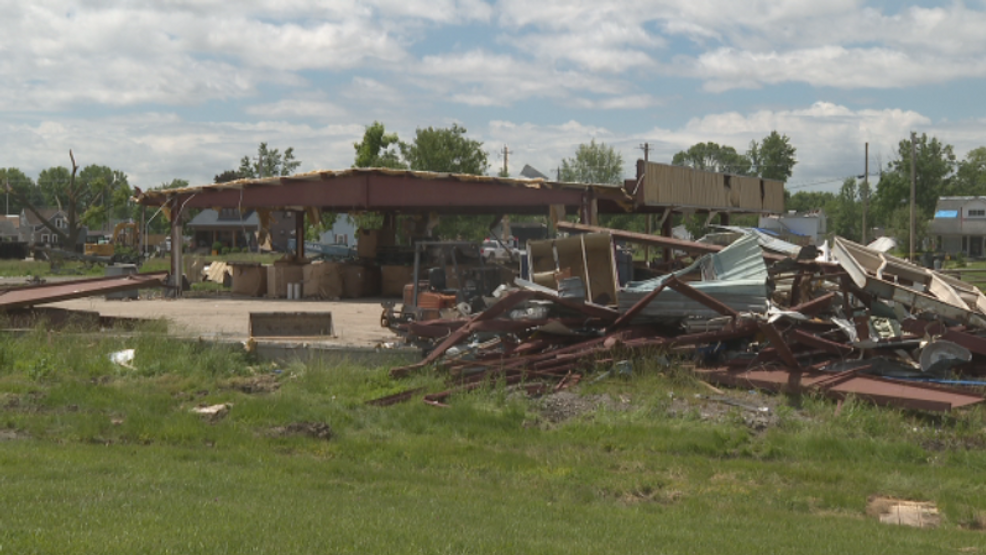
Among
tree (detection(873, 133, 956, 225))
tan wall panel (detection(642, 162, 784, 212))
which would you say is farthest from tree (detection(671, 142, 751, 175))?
tan wall panel (detection(642, 162, 784, 212))

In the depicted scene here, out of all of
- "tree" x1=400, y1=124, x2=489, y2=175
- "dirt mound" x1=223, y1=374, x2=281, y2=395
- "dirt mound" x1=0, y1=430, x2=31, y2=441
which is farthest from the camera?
"tree" x1=400, y1=124, x2=489, y2=175

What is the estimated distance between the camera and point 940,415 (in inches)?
436

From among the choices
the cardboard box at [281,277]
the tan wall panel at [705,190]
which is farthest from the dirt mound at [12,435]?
the tan wall panel at [705,190]

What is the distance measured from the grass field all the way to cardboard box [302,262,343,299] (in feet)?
45.1

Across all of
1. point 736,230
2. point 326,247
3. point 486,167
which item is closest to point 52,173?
point 486,167

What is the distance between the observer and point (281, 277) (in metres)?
29.1

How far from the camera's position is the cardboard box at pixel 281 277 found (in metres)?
29.1

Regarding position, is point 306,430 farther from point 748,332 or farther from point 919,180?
point 919,180

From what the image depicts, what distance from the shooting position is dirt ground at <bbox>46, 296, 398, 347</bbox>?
17.6 metres

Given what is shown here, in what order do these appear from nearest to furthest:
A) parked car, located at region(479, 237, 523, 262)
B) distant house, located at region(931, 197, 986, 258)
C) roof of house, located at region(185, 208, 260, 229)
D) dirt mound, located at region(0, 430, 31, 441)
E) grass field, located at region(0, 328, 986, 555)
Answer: grass field, located at region(0, 328, 986, 555), dirt mound, located at region(0, 430, 31, 441), parked car, located at region(479, 237, 523, 262), roof of house, located at region(185, 208, 260, 229), distant house, located at region(931, 197, 986, 258)

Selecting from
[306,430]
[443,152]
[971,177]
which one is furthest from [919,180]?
[306,430]

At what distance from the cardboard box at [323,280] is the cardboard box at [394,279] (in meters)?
1.43

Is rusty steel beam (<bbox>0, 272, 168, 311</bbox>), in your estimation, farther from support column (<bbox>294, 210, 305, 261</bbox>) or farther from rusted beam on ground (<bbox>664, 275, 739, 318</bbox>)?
support column (<bbox>294, 210, 305, 261</bbox>)

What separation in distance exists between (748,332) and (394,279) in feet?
58.8
